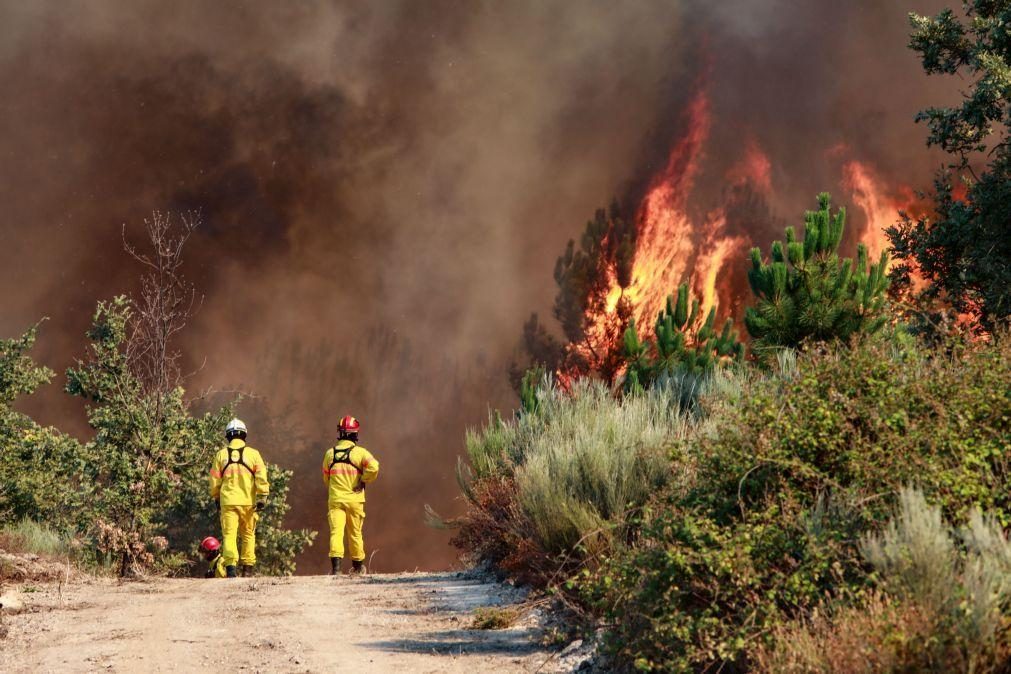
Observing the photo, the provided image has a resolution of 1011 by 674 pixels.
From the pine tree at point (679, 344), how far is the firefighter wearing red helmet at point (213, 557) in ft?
26.3

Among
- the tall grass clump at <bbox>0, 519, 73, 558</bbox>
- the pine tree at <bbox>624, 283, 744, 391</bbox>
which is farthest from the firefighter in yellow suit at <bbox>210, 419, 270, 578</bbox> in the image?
the pine tree at <bbox>624, 283, 744, 391</bbox>

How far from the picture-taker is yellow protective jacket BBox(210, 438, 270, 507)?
17.5m

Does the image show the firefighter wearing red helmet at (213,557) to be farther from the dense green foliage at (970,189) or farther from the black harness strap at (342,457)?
the dense green foliage at (970,189)

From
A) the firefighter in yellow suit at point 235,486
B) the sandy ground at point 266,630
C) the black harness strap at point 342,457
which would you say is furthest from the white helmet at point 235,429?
the sandy ground at point 266,630

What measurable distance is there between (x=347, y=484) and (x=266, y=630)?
8.55m

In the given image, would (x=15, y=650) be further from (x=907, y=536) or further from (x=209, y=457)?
(x=209, y=457)

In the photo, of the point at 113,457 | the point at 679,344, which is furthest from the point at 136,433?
the point at 679,344

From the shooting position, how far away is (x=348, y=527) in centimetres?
1816

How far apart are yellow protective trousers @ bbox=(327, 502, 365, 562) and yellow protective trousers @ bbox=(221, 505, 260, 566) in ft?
4.14

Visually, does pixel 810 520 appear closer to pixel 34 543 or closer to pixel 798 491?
pixel 798 491

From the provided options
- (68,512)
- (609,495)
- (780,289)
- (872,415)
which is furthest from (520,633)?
(68,512)

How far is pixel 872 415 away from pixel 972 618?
184 centimetres

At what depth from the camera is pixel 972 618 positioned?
4.82 metres

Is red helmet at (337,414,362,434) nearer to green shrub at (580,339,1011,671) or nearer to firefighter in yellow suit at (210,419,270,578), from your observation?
firefighter in yellow suit at (210,419,270,578)
